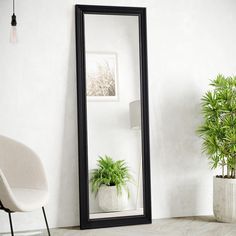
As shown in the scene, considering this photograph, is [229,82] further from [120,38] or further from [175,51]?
[120,38]

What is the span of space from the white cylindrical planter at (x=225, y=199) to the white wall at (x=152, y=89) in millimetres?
290

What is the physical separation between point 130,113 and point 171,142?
49 centimetres

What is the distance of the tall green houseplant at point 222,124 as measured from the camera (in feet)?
12.1

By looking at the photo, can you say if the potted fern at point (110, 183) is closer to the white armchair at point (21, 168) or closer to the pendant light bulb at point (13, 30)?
the white armchair at point (21, 168)

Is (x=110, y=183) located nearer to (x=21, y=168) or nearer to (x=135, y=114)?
(x=135, y=114)

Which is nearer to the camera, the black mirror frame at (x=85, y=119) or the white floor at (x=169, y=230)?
the white floor at (x=169, y=230)

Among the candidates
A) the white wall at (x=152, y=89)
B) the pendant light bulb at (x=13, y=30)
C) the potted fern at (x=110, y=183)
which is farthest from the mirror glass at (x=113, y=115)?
the pendant light bulb at (x=13, y=30)

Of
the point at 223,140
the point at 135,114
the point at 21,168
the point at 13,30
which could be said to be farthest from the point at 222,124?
the point at 13,30

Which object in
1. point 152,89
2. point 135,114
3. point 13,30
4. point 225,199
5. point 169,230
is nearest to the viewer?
point 13,30

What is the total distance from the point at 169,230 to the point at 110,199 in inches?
21.9

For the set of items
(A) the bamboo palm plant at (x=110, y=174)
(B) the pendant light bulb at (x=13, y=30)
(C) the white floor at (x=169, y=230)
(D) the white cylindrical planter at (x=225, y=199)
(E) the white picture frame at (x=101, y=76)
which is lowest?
(C) the white floor at (x=169, y=230)

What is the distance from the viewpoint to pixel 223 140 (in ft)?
12.3

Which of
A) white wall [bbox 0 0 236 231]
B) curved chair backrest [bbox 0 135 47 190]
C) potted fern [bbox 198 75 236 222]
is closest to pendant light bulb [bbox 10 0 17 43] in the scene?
white wall [bbox 0 0 236 231]

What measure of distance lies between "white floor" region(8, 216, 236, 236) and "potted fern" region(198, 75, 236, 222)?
169 millimetres
